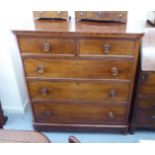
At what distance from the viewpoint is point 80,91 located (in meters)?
1.52

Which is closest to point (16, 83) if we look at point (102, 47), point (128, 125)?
point (102, 47)

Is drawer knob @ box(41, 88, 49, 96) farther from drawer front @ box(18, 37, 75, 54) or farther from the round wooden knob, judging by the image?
drawer front @ box(18, 37, 75, 54)

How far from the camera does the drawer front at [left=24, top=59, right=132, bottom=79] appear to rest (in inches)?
54.2

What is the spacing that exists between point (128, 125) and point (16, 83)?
1067mm

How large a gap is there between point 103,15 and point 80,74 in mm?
455

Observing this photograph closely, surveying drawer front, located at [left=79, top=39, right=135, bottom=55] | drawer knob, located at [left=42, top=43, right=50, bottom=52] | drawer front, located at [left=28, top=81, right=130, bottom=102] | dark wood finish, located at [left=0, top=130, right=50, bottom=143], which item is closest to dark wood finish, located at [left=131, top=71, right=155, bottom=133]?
drawer front, located at [left=28, top=81, right=130, bottom=102]

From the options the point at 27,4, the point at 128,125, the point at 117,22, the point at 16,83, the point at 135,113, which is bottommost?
the point at 128,125

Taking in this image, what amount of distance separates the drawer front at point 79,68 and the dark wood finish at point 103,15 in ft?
1.05

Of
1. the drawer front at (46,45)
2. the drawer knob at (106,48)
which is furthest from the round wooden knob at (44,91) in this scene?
the drawer knob at (106,48)

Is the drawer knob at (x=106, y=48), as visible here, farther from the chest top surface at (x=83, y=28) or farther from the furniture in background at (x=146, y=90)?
the furniture in background at (x=146, y=90)

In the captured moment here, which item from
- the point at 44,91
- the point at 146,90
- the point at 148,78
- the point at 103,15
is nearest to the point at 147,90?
the point at 146,90

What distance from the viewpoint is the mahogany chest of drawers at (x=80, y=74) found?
129 cm
